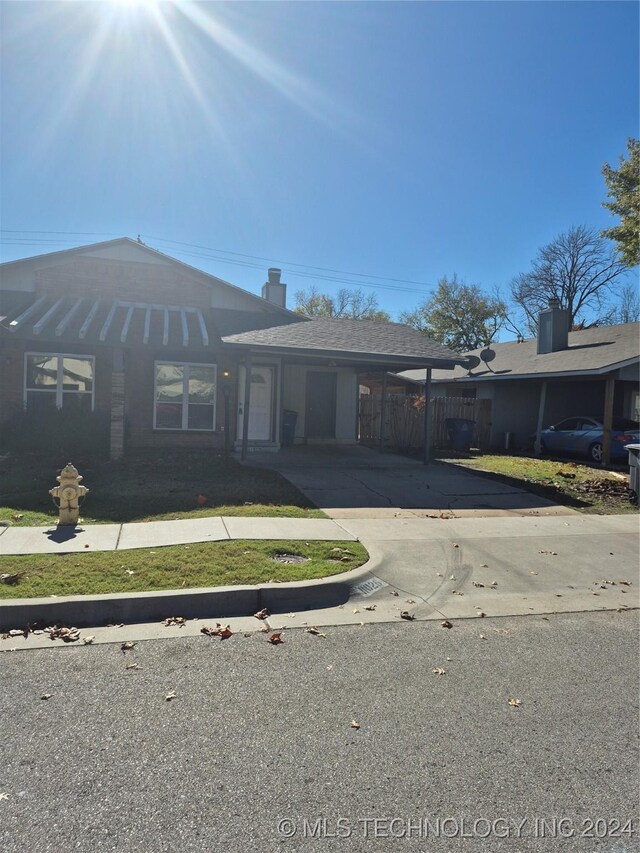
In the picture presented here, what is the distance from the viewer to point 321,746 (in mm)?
3201

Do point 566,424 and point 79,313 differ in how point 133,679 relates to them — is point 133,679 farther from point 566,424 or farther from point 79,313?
point 566,424

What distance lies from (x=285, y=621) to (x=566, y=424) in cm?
1687

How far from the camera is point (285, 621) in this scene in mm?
5020

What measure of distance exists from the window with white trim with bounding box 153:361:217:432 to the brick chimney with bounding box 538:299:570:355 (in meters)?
13.4

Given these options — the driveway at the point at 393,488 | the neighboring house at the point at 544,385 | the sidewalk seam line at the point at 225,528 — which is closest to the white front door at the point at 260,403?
the driveway at the point at 393,488

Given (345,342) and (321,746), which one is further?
(345,342)

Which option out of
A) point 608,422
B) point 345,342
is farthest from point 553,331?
point 345,342

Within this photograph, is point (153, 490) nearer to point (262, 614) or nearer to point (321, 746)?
point (262, 614)

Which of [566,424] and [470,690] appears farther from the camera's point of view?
[566,424]

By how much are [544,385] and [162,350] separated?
12998mm

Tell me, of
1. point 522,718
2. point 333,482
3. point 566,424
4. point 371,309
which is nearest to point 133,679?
point 522,718

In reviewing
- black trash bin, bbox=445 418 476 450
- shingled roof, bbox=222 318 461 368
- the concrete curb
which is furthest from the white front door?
the concrete curb

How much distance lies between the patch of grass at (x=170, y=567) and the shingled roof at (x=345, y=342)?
23.0 ft

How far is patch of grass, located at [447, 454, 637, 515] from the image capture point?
11148 millimetres
